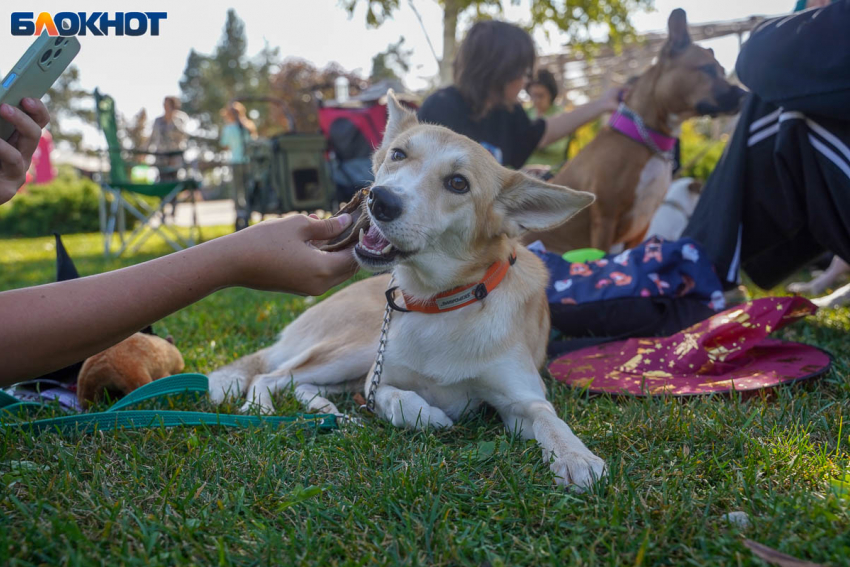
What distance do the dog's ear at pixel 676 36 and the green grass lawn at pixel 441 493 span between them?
3648 mm

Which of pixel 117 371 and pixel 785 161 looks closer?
pixel 117 371

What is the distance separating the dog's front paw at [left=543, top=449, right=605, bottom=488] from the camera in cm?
166

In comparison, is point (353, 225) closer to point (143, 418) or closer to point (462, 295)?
point (462, 295)

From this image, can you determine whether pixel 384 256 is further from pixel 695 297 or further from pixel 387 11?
pixel 387 11

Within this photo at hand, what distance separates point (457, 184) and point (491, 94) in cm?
273

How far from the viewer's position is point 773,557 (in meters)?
1.23

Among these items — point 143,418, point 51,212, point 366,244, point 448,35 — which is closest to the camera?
point 143,418

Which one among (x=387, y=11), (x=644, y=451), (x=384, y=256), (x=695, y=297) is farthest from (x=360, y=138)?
(x=644, y=451)

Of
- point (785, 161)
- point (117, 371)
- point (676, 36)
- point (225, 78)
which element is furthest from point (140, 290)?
point (225, 78)

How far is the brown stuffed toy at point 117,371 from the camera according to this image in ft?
7.61

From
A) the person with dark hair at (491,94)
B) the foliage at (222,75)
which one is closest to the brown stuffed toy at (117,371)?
the person with dark hair at (491,94)

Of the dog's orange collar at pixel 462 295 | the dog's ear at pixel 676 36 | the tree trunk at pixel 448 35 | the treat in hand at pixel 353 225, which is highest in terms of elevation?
the tree trunk at pixel 448 35

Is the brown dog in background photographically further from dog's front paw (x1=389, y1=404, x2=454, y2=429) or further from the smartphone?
the smartphone

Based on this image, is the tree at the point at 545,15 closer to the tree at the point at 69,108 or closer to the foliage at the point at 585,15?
the foliage at the point at 585,15
